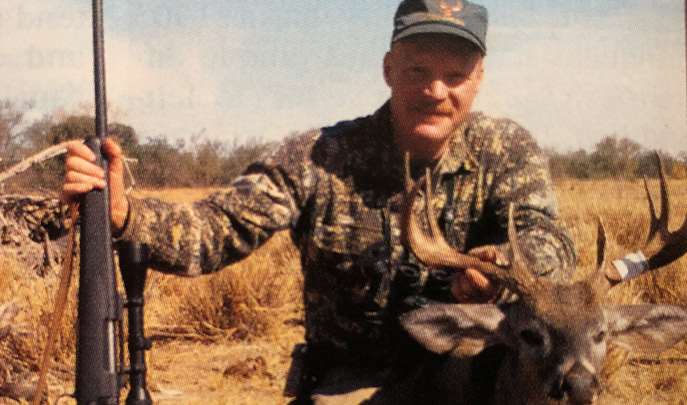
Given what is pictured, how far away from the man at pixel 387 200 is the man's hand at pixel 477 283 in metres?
0.22

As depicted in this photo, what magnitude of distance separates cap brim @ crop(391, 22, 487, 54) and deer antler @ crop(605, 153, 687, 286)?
3.75ft

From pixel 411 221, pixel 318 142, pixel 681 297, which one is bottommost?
pixel 681 297

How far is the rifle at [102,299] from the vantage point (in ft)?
10.7

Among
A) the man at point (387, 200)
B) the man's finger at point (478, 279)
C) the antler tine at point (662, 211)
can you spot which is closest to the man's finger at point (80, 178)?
the man at point (387, 200)

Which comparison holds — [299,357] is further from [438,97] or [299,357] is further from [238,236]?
[438,97]

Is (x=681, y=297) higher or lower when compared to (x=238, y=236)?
lower

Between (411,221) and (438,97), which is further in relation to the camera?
(438,97)

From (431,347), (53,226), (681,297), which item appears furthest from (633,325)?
(53,226)

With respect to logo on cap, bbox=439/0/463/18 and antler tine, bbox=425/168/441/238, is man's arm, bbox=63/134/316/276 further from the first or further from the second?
logo on cap, bbox=439/0/463/18

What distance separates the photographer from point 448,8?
183 inches

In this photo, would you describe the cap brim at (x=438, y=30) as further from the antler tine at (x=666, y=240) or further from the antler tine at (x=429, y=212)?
the antler tine at (x=666, y=240)

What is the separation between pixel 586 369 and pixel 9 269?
19.2 ft

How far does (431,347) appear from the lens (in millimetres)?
4012

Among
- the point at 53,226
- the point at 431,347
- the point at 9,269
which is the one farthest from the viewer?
the point at 53,226
